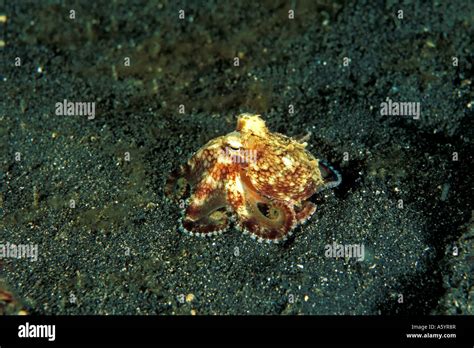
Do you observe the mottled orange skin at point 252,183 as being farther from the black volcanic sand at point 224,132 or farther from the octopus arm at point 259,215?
the black volcanic sand at point 224,132

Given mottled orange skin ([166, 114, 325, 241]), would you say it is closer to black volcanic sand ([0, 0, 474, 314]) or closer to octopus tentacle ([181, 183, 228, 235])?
octopus tentacle ([181, 183, 228, 235])

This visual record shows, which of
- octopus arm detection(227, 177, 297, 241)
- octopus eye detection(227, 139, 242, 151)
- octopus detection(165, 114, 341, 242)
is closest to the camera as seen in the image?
octopus eye detection(227, 139, 242, 151)

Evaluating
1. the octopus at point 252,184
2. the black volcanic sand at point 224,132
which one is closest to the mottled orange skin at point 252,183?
the octopus at point 252,184

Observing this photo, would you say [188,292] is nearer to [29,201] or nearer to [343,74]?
[29,201]

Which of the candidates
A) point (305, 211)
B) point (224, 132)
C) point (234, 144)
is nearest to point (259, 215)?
point (305, 211)

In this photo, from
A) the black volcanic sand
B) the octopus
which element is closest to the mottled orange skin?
the octopus

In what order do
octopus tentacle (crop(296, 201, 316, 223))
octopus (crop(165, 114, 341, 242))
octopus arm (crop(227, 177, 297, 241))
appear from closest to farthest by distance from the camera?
octopus (crop(165, 114, 341, 242)) → octopus arm (crop(227, 177, 297, 241)) → octopus tentacle (crop(296, 201, 316, 223))

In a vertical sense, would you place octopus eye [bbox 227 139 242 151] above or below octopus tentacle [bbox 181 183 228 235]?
above

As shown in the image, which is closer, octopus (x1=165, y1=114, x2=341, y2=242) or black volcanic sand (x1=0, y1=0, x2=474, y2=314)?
black volcanic sand (x1=0, y1=0, x2=474, y2=314)
